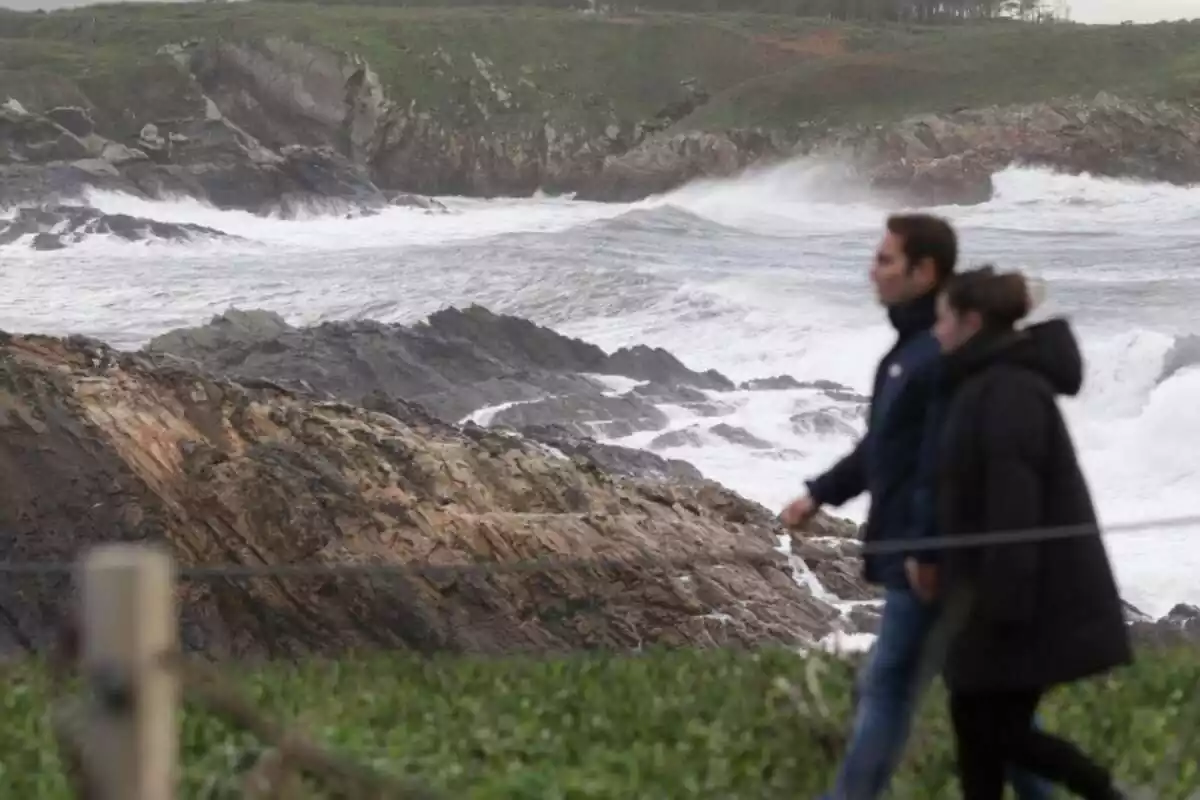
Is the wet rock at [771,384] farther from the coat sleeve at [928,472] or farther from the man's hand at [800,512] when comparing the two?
the coat sleeve at [928,472]

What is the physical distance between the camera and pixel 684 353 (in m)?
22.5

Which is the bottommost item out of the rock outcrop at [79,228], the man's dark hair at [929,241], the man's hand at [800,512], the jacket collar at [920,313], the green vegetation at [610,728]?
the rock outcrop at [79,228]

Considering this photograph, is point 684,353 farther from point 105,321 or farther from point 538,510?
point 538,510

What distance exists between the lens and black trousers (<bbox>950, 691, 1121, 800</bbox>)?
3.32m

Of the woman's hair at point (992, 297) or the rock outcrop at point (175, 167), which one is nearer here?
the woman's hair at point (992, 297)

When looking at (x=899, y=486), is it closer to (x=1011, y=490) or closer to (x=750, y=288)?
(x=1011, y=490)

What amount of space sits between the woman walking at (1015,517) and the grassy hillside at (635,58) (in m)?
37.1

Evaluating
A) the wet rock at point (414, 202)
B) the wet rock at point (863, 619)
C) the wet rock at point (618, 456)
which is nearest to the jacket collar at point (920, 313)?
the wet rock at point (863, 619)

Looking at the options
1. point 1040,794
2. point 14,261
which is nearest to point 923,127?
point 14,261

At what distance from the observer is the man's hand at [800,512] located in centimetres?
395

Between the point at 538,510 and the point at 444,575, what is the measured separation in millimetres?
1350

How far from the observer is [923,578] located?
10.9 feet

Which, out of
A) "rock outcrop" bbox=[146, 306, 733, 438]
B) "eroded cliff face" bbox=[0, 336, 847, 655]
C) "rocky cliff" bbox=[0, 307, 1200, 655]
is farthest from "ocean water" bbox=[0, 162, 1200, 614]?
"eroded cliff face" bbox=[0, 336, 847, 655]

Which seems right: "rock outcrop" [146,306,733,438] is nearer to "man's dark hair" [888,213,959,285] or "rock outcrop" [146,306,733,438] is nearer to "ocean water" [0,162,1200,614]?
"ocean water" [0,162,1200,614]
